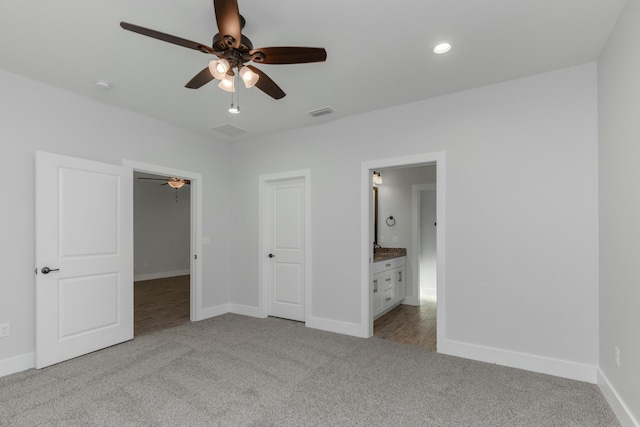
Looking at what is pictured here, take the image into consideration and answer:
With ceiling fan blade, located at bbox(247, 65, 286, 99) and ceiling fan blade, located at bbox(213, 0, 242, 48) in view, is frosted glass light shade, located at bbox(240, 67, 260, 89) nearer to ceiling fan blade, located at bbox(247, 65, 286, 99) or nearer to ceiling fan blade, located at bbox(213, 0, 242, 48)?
ceiling fan blade, located at bbox(247, 65, 286, 99)

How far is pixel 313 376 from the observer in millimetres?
2807

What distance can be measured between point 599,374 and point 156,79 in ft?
15.0

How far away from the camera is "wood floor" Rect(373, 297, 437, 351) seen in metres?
3.78

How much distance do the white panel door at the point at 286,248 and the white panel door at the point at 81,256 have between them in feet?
5.95

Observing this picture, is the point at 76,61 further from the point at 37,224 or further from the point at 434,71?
the point at 434,71

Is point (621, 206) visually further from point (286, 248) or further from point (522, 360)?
point (286, 248)

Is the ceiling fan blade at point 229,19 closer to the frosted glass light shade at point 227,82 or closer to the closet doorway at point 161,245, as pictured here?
the frosted glass light shade at point 227,82

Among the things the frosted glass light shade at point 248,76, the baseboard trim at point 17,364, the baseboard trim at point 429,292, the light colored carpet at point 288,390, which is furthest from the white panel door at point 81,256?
the baseboard trim at point 429,292

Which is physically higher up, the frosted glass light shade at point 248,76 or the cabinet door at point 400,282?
the frosted glass light shade at point 248,76

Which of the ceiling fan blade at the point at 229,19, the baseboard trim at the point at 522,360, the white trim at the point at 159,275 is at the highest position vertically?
the ceiling fan blade at the point at 229,19

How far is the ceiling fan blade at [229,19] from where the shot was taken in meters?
1.66

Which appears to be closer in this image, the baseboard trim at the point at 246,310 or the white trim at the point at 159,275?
the baseboard trim at the point at 246,310

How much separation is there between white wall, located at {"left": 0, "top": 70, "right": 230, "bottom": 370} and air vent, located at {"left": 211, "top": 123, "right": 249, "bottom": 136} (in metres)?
0.64

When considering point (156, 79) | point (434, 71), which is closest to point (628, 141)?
point (434, 71)
